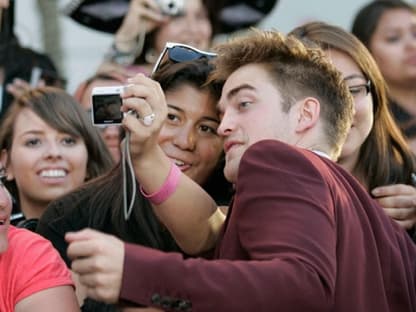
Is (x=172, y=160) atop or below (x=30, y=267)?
atop

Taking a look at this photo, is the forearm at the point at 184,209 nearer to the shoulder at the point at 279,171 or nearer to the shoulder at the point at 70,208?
the shoulder at the point at 279,171

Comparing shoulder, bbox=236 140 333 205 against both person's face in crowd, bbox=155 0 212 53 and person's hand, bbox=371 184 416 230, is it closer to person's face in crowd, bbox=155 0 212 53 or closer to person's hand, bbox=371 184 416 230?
person's hand, bbox=371 184 416 230

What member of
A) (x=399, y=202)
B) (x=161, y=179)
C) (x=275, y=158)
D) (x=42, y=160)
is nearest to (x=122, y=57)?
(x=42, y=160)

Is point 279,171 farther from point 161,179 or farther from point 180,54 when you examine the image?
point 180,54

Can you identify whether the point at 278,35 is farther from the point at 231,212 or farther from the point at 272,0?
the point at 272,0

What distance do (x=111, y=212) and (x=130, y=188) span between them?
0.35 feet

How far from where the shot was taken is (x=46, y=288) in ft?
11.0

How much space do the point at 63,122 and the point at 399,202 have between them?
171cm

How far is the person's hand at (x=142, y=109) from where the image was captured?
313 cm

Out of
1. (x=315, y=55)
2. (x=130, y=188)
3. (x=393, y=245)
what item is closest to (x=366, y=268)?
(x=393, y=245)

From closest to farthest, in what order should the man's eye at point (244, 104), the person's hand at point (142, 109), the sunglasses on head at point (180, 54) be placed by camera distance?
the person's hand at point (142, 109)
the man's eye at point (244, 104)
the sunglasses on head at point (180, 54)

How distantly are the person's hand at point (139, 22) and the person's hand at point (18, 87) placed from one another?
50 centimetres

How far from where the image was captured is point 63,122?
5.11 metres

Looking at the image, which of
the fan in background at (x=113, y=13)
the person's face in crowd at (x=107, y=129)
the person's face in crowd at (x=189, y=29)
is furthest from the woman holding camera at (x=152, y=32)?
the fan in background at (x=113, y=13)
